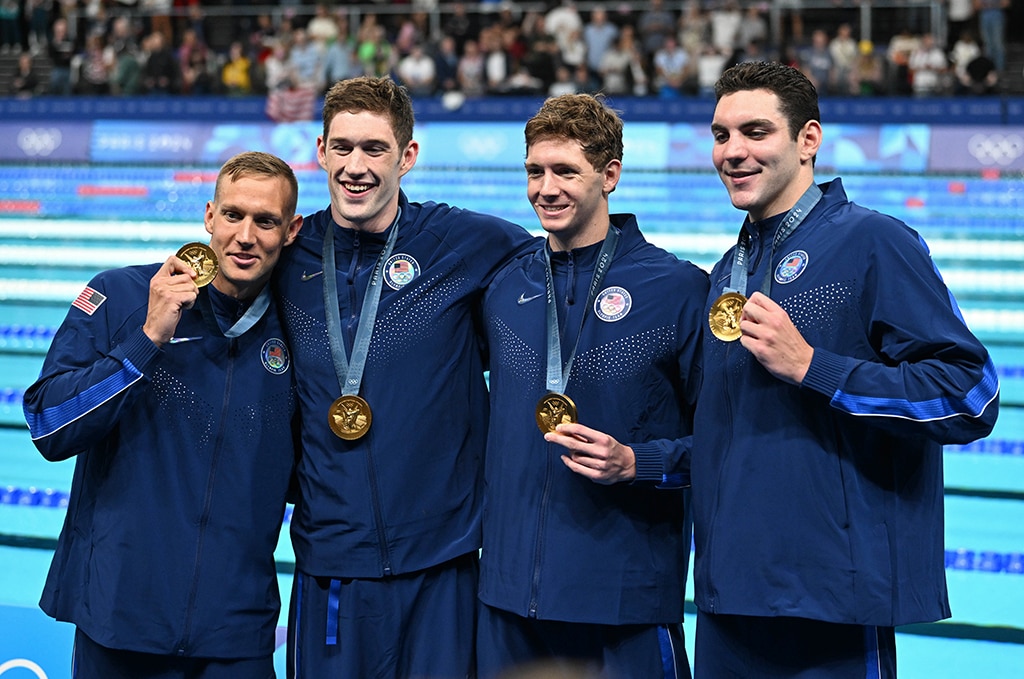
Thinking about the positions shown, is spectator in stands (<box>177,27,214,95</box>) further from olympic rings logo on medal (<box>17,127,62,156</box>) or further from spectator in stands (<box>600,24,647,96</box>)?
spectator in stands (<box>600,24,647,96</box>)

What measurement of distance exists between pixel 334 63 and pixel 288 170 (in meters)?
15.7

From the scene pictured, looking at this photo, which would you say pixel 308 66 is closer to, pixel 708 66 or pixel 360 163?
pixel 708 66

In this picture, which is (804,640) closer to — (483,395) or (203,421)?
(483,395)

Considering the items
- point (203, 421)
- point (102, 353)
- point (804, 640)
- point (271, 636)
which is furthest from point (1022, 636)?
point (102, 353)

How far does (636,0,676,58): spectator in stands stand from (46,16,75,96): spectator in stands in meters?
9.06

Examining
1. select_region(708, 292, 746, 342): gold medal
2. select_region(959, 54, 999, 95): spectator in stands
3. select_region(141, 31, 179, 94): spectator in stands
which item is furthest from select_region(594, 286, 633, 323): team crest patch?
select_region(141, 31, 179, 94): spectator in stands

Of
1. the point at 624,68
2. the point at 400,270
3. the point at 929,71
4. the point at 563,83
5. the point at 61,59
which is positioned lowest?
the point at 400,270

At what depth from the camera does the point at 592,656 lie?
2.61m

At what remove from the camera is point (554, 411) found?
2.54 meters

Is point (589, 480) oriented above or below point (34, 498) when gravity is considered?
above

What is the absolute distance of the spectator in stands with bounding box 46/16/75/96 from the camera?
61.7ft

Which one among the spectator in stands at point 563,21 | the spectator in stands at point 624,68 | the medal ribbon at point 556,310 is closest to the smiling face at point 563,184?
the medal ribbon at point 556,310

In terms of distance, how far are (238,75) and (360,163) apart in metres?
16.7

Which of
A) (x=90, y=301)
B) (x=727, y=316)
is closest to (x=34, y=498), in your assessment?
(x=90, y=301)
